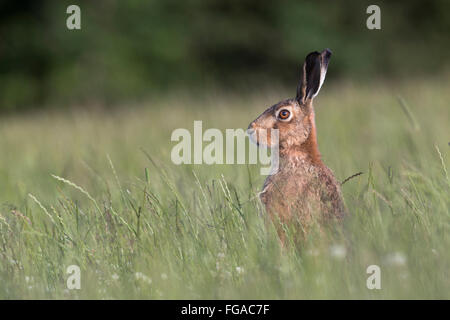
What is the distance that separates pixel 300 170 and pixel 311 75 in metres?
0.75

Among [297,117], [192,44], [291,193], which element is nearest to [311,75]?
[297,117]

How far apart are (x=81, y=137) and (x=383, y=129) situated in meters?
4.82

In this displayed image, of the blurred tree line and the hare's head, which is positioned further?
the blurred tree line

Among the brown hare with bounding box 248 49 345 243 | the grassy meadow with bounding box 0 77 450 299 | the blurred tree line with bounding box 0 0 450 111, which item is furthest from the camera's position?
the blurred tree line with bounding box 0 0 450 111

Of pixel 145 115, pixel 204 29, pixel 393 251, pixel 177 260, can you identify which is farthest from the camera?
pixel 204 29

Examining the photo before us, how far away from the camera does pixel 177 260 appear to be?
328cm

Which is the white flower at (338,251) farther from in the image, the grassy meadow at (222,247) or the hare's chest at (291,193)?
the hare's chest at (291,193)

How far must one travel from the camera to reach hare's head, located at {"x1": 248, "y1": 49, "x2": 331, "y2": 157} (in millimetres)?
4133

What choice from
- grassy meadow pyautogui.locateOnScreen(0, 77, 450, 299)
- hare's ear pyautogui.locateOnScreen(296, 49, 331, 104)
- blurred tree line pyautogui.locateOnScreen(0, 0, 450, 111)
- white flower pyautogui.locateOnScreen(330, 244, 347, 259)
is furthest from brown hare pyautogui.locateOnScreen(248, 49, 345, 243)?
blurred tree line pyautogui.locateOnScreen(0, 0, 450, 111)

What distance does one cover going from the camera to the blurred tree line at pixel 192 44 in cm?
2159

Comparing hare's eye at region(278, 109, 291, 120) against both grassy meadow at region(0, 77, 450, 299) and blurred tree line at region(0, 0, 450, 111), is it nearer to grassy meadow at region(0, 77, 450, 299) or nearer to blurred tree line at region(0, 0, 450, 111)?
grassy meadow at region(0, 77, 450, 299)

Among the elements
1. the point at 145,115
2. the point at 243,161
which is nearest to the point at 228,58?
A: the point at 145,115

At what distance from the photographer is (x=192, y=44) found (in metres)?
24.4

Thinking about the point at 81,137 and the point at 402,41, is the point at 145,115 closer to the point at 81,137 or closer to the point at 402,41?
the point at 81,137
